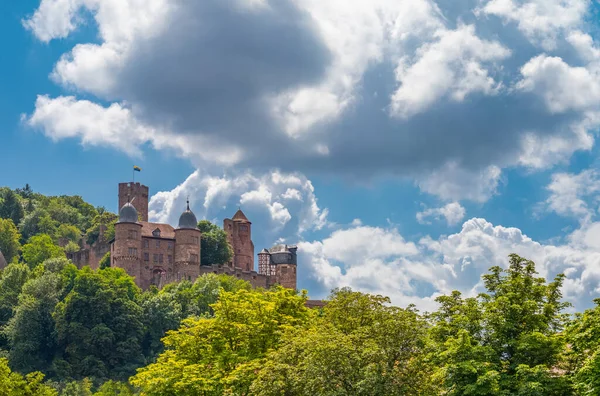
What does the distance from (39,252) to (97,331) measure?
47910 mm

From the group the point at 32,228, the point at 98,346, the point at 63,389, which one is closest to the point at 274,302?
the point at 63,389

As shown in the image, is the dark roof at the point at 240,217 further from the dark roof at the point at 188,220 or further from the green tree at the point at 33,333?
the green tree at the point at 33,333

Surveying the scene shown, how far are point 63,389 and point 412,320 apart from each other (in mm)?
61214

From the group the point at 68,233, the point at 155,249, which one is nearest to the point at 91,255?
the point at 155,249

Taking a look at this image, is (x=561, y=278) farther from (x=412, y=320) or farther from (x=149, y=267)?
(x=149, y=267)

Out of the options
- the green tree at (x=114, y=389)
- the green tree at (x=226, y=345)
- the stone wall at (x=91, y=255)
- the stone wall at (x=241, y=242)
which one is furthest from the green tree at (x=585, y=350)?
the stone wall at (x=241, y=242)

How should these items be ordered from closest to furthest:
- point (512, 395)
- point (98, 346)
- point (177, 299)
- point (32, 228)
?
1. point (512, 395)
2. point (98, 346)
3. point (177, 299)
4. point (32, 228)

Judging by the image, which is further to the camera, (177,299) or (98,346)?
(177,299)

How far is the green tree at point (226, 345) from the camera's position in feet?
181

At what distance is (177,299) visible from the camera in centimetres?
12312

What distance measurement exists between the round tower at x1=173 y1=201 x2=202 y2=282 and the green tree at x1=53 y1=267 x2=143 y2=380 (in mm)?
20927

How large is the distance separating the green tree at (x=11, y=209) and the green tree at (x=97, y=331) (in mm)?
75043

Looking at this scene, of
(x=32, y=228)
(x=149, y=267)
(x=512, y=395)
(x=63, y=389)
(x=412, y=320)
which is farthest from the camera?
(x=32, y=228)

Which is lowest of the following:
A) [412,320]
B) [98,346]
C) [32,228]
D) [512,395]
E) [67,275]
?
[512,395]
